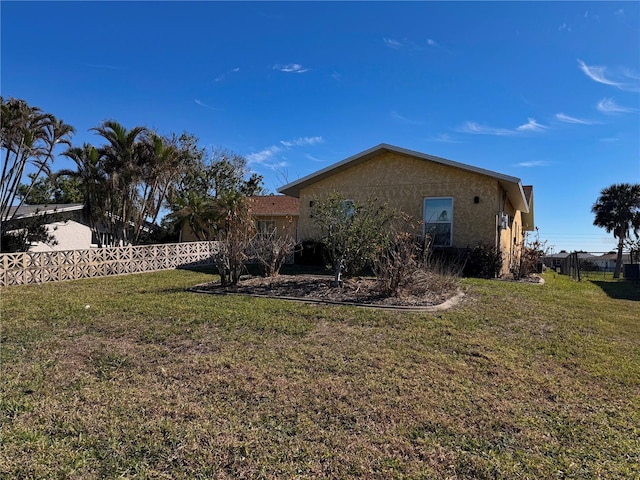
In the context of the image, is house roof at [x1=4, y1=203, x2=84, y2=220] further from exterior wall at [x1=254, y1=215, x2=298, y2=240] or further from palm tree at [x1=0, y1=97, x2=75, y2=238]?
exterior wall at [x1=254, y1=215, x2=298, y2=240]

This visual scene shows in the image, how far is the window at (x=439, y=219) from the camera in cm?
1467

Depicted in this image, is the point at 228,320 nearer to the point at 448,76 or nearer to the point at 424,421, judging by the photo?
the point at 424,421

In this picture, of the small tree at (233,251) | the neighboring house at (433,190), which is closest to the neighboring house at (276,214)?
the neighboring house at (433,190)

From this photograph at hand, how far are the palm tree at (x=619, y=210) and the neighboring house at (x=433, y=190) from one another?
18.0 m

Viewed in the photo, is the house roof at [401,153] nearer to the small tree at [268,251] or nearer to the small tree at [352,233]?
the small tree at [352,233]

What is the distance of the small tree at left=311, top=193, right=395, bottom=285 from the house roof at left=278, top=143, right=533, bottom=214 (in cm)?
593

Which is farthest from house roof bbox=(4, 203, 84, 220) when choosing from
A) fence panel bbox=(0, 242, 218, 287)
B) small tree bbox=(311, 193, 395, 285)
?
small tree bbox=(311, 193, 395, 285)

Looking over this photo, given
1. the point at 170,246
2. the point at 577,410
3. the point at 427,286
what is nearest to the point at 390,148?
the point at 427,286

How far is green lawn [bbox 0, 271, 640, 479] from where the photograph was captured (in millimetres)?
2518

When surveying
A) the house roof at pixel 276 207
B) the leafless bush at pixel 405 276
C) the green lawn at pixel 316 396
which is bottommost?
the green lawn at pixel 316 396

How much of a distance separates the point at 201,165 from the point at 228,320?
93.2ft

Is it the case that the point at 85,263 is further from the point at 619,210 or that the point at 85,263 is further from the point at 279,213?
the point at 619,210

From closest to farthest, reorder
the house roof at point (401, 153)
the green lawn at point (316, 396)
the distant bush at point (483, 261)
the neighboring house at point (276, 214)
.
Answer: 1. the green lawn at point (316, 396)
2. the distant bush at point (483, 261)
3. the house roof at point (401, 153)
4. the neighboring house at point (276, 214)

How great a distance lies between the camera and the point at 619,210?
95.0ft
